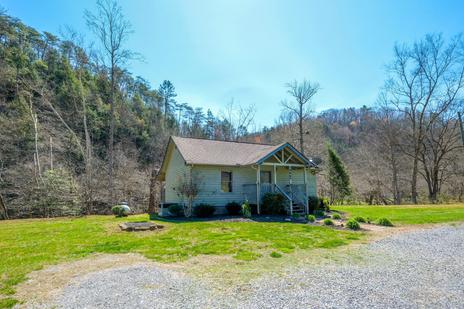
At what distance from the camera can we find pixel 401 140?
93.0 ft

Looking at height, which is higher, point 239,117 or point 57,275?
point 239,117

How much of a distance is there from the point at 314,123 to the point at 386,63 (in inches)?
383

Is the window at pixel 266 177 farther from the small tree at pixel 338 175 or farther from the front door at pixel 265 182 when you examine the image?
the small tree at pixel 338 175

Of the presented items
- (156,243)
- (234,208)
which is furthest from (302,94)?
(156,243)

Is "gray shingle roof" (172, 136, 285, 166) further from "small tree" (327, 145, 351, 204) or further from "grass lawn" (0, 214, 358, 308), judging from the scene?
"small tree" (327, 145, 351, 204)

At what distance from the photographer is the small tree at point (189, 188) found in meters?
14.1

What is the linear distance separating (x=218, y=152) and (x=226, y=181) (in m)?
2.11

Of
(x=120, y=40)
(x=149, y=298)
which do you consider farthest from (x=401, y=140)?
(x=149, y=298)

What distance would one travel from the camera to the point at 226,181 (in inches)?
631

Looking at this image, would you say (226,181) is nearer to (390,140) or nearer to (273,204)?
(273,204)

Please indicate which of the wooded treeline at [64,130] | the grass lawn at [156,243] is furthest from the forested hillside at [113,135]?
the grass lawn at [156,243]

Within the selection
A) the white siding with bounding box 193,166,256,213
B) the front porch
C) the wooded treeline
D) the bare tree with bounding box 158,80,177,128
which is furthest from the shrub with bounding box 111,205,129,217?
the bare tree with bounding box 158,80,177,128

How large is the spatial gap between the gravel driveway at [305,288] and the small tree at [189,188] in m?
8.69

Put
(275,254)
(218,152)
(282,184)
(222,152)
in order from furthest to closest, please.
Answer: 1. (282,184)
2. (222,152)
3. (218,152)
4. (275,254)
